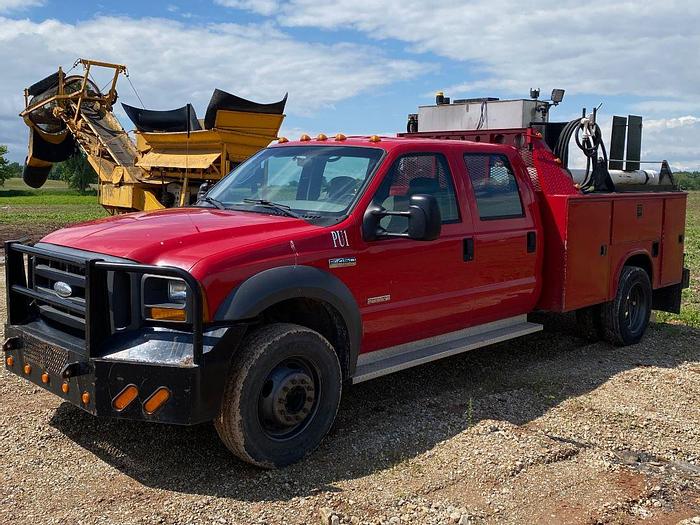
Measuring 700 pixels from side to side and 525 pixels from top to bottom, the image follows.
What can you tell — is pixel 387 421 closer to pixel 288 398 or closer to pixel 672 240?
pixel 288 398

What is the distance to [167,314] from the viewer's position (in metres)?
4.04

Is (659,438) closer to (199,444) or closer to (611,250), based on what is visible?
Result: (611,250)

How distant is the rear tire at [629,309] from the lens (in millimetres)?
7414

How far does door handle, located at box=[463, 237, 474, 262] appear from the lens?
5.56 meters

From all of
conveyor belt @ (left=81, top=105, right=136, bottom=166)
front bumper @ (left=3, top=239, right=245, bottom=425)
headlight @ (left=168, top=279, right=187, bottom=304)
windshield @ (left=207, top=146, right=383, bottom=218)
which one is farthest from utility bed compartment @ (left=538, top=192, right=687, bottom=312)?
conveyor belt @ (left=81, top=105, right=136, bottom=166)

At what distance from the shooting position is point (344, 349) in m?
4.81

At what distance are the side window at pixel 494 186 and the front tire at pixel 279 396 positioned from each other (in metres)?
1.99

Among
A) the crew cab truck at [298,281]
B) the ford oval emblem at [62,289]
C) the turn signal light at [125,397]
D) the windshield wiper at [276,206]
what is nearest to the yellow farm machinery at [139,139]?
the crew cab truck at [298,281]

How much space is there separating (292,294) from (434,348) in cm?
158

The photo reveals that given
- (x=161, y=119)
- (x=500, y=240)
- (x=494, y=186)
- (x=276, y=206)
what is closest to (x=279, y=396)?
(x=276, y=206)

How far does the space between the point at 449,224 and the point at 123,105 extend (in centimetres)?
977

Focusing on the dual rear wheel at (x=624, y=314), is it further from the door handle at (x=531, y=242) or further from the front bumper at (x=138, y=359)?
the front bumper at (x=138, y=359)

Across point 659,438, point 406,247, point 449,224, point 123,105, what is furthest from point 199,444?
point 123,105

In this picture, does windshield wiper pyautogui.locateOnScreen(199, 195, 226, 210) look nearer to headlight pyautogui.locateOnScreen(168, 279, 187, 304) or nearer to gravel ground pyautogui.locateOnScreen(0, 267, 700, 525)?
headlight pyautogui.locateOnScreen(168, 279, 187, 304)
